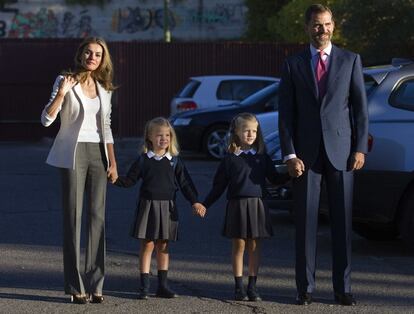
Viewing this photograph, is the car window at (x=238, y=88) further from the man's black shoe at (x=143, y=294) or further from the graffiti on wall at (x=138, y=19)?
the graffiti on wall at (x=138, y=19)

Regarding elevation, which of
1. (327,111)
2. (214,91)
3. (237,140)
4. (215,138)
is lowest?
(215,138)

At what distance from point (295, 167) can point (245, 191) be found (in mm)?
470

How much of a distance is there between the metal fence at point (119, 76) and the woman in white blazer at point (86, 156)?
1761cm

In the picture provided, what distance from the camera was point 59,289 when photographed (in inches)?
298

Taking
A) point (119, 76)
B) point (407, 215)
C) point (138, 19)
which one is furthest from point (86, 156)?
point (138, 19)

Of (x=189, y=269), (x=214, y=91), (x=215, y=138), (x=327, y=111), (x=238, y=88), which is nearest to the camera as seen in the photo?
(x=327, y=111)

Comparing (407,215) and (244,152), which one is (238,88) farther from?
(244,152)

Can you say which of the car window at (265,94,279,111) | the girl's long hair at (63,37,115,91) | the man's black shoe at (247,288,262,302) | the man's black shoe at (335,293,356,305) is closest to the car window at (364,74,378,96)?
the man's black shoe at (335,293,356,305)

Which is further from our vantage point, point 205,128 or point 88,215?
point 205,128

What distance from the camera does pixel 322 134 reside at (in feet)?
22.7

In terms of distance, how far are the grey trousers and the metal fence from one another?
1764cm

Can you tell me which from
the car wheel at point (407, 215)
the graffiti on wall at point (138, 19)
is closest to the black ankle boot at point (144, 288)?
the car wheel at point (407, 215)

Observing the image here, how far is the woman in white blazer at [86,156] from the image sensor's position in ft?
23.0

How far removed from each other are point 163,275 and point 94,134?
1.14m
